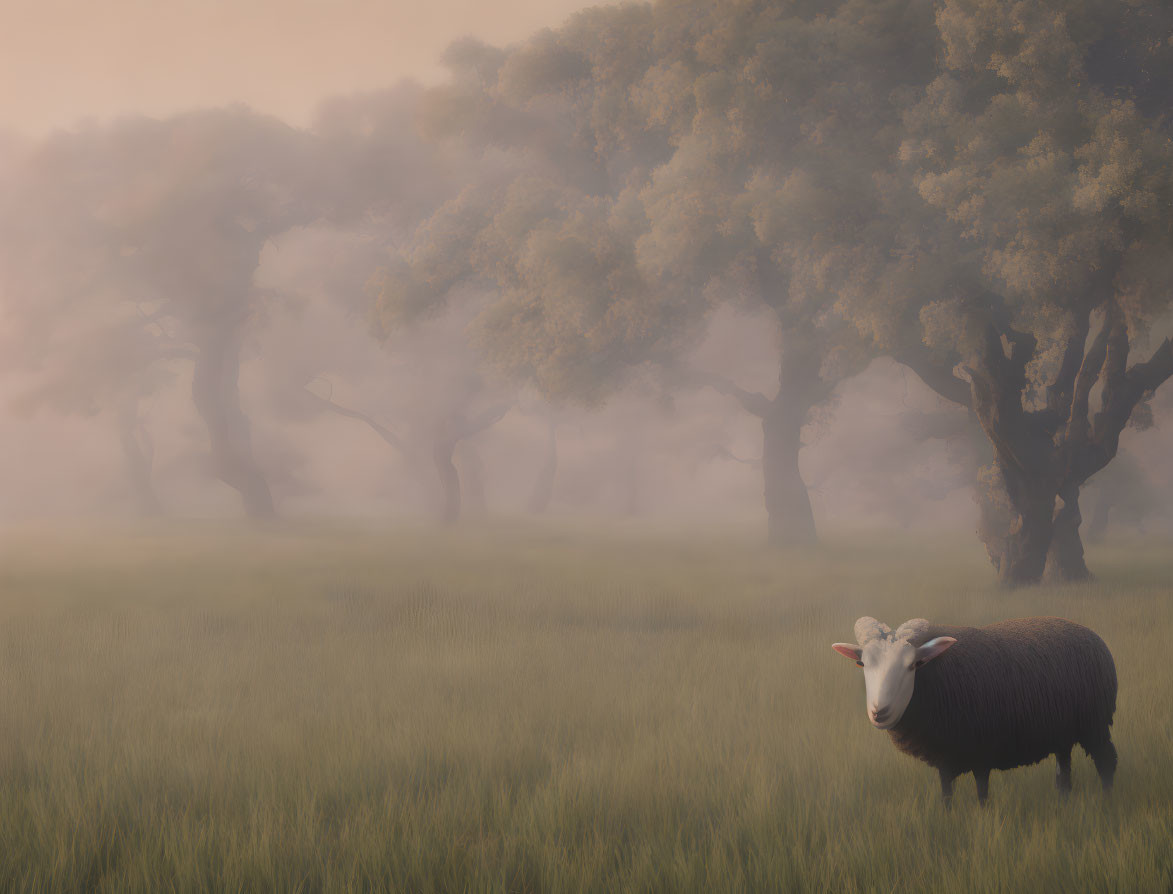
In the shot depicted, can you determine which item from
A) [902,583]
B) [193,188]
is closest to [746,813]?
[902,583]

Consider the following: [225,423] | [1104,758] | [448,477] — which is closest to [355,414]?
[448,477]

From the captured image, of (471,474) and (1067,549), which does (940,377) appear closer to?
(1067,549)

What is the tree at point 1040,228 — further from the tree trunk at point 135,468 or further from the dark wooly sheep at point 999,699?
the tree trunk at point 135,468

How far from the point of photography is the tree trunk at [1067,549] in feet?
56.0

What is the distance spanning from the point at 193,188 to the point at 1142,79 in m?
29.2

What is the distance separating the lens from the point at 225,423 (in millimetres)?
35000

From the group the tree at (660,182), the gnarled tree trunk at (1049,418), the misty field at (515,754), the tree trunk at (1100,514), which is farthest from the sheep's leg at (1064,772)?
the tree trunk at (1100,514)

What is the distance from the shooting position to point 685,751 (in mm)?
6398

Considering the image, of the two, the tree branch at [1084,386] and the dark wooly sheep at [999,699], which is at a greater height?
the tree branch at [1084,386]

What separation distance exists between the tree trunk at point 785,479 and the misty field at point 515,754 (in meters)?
12.5

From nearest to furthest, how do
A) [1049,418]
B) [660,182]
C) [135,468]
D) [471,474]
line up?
[1049,418]
[660,182]
[135,468]
[471,474]

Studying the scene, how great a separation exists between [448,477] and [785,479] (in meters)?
16.7

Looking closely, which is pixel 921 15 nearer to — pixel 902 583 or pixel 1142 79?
pixel 1142 79

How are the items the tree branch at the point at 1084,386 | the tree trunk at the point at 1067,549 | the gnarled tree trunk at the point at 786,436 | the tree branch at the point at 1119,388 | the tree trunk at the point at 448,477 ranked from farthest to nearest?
1. the tree trunk at the point at 448,477
2. the gnarled tree trunk at the point at 786,436
3. the tree trunk at the point at 1067,549
4. the tree branch at the point at 1084,386
5. the tree branch at the point at 1119,388
